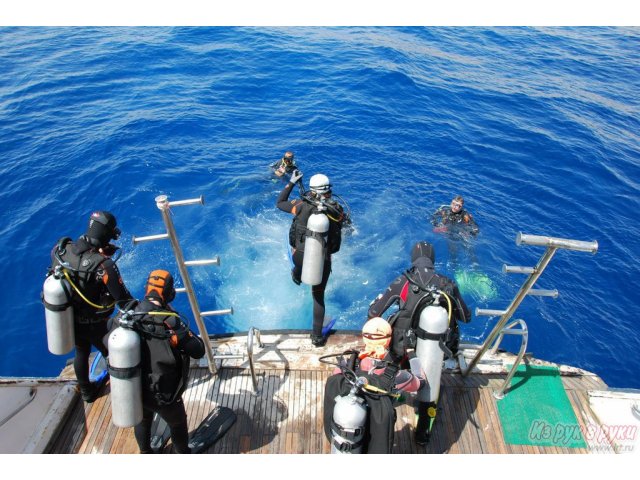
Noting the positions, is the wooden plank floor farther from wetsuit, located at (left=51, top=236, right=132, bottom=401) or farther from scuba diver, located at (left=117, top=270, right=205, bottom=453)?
scuba diver, located at (left=117, top=270, right=205, bottom=453)

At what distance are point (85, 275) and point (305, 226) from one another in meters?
2.54

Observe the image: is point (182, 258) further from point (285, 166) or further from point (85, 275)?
point (285, 166)

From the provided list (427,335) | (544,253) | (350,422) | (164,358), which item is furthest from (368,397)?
(544,253)

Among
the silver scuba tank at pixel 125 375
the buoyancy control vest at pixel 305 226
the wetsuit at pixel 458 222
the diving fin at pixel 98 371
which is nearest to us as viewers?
the silver scuba tank at pixel 125 375

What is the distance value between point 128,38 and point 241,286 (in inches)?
784

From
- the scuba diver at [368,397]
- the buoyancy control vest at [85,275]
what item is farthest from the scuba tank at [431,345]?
the buoyancy control vest at [85,275]

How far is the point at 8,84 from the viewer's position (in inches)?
682

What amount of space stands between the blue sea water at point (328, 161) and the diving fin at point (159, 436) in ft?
13.5

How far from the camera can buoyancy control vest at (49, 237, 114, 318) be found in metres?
4.45

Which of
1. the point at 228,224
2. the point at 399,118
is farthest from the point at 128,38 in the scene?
the point at 228,224

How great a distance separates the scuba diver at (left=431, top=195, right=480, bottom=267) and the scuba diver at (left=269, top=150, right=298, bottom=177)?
169 inches

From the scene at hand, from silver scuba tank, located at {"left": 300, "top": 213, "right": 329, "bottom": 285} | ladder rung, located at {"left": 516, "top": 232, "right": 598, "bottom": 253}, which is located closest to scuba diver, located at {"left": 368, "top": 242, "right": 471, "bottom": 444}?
silver scuba tank, located at {"left": 300, "top": 213, "right": 329, "bottom": 285}

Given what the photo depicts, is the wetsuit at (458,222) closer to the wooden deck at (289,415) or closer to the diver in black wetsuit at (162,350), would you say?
the wooden deck at (289,415)

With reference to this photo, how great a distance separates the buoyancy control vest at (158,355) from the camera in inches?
143
